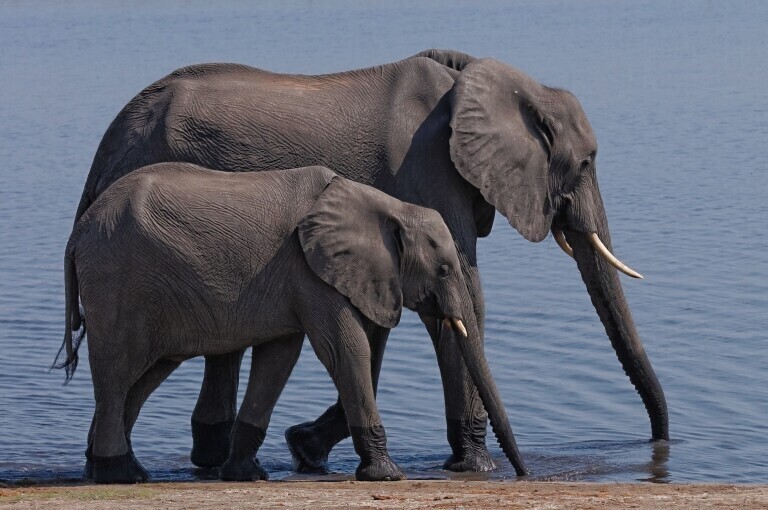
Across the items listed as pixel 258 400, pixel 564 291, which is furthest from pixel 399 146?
pixel 564 291

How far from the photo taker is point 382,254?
8602 mm

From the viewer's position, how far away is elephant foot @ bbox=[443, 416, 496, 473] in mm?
9602

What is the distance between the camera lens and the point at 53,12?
5038 cm

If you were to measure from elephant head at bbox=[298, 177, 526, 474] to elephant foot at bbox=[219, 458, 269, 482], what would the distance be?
100cm

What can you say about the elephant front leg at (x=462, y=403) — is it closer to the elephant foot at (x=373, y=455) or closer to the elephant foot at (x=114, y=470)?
the elephant foot at (x=373, y=455)

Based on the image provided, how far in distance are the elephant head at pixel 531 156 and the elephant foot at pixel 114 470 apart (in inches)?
90.9

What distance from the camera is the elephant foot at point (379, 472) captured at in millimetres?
8688

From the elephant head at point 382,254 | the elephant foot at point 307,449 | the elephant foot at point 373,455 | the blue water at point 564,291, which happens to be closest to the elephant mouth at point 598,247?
the blue water at point 564,291

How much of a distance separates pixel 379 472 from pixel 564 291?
18.6ft

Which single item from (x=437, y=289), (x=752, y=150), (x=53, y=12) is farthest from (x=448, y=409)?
(x=53, y=12)

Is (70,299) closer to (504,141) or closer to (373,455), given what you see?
(373,455)

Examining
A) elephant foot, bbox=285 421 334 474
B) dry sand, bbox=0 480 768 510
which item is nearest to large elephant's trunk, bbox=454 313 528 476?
dry sand, bbox=0 480 768 510

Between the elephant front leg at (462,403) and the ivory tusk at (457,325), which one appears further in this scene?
the elephant front leg at (462,403)

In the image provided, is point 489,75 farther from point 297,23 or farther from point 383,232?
point 297,23
